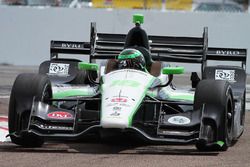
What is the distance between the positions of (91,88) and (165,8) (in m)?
12.2

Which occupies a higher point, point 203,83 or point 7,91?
point 203,83

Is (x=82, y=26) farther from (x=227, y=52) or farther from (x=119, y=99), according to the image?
(x=119, y=99)

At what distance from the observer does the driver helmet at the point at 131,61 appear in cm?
920

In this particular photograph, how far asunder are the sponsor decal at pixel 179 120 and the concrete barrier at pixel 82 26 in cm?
1290

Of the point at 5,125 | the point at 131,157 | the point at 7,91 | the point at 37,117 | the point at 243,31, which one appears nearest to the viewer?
the point at 131,157

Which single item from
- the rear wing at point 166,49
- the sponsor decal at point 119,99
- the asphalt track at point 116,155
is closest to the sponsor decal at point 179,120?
the asphalt track at point 116,155

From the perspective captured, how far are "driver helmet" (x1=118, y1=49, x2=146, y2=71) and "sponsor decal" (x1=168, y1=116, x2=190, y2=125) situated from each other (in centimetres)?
113

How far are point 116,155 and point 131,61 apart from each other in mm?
1647

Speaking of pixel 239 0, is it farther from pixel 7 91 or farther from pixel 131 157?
pixel 131 157

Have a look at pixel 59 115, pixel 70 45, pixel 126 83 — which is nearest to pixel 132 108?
pixel 126 83

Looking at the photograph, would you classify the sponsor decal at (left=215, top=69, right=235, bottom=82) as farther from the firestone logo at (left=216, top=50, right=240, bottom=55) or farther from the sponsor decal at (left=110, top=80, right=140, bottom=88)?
the sponsor decal at (left=110, top=80, right=140, bottom=88)

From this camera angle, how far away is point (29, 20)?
2228 centimetres

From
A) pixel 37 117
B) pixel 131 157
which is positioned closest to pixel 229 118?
pixel 131 157

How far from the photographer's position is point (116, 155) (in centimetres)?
793
